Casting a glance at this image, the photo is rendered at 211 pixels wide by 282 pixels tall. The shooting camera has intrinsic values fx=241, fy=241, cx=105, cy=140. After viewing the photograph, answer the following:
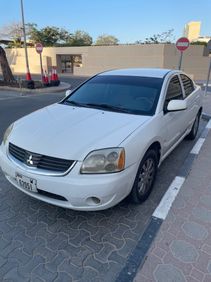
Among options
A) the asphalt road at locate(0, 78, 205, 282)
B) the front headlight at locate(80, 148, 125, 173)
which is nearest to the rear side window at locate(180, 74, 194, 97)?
the asphalt road at locate(0, 78, 205, 282)

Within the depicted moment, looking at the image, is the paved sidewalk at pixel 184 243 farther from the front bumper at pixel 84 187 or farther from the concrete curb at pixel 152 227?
the front bumper at pixel 84 187

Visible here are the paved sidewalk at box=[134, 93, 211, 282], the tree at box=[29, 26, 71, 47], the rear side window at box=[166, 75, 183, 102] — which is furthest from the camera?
the tree at box=[29, 26, 71, 47]

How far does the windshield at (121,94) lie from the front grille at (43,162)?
1.20 m

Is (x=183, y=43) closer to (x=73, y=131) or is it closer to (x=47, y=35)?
(x=73, y=131)

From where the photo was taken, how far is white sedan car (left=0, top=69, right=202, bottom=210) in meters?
2.29

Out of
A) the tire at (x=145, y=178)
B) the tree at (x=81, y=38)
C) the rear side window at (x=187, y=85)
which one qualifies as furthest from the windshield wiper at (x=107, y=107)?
the tree at (x=81, y=38)

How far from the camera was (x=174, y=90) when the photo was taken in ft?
12.4

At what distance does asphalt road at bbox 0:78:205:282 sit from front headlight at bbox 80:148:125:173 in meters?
0.72

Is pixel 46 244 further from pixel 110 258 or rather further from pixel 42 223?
pixel 110 258

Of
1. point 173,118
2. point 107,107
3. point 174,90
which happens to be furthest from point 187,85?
point 107,107

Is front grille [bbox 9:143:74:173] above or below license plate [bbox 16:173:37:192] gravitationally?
above

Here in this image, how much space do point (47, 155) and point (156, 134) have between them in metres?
1.35

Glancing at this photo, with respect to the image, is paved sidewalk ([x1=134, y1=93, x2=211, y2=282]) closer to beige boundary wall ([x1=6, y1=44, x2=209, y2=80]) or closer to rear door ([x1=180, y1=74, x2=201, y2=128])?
rear door ([x1=180, y1=74, x2=201, y2=128])

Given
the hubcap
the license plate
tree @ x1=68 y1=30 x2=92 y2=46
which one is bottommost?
the hubcap
